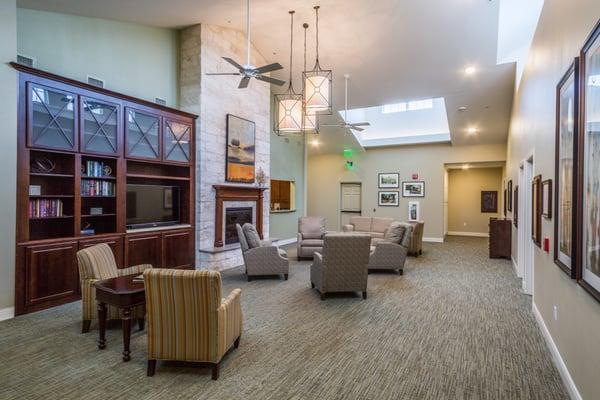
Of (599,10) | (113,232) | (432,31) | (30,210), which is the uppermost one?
(432,31)

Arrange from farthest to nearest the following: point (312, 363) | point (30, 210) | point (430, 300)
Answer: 1. point (430, 300)
2. point (30, 210)
3. point (312, 363)

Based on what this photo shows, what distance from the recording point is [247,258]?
19.7 ft

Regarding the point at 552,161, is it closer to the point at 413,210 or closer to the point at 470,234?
the point at 413,210

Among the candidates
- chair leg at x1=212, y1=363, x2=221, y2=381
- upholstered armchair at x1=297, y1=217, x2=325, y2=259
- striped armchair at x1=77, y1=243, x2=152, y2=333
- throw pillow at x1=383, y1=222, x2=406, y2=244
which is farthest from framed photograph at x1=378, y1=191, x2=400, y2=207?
chair leg at x1=212, y1=363, x2=221, y2=381

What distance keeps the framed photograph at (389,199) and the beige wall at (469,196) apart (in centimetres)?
295

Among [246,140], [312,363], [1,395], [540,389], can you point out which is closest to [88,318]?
[1,395]

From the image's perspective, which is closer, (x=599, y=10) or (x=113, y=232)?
(x=599, y=10)

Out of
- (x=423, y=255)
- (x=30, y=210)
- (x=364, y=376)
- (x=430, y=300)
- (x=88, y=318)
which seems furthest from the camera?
(x=423, y=255)

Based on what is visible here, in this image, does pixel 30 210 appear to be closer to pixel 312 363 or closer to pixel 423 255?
pixel 312 363

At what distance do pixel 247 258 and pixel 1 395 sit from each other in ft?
12.2

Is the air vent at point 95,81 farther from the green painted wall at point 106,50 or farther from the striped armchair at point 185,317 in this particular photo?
the striped armchair at point 185,317

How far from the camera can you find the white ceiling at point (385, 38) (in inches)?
222

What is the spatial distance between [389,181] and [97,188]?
9639mm

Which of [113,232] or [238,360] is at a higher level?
[113,232]
